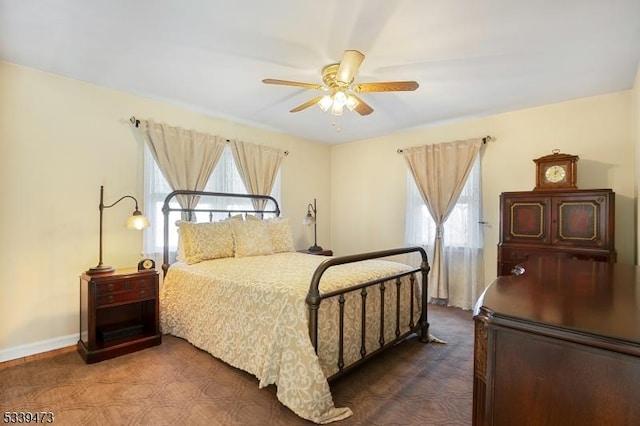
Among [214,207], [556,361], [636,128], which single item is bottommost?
[556,361]

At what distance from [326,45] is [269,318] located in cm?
199

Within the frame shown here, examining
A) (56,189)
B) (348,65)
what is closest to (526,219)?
(348,65)

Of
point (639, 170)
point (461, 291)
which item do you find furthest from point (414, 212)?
point (639, 170)

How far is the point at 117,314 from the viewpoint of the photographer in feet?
9.98

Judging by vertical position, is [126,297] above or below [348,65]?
below

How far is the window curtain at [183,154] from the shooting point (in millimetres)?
3398

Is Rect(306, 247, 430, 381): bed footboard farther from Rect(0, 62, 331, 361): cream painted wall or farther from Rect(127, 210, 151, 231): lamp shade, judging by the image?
Rect(0, 62, 331, 361): cream painted wall

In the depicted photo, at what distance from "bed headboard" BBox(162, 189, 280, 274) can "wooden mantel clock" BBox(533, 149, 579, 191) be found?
126 inches

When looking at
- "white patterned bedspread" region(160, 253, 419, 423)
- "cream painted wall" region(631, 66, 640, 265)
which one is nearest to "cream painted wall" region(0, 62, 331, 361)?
"white patterned bedspread" region(160, 253, 419, 423)

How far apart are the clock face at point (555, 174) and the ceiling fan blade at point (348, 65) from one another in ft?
8.17

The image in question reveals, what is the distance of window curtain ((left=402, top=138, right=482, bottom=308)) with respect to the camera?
4043 millimetres

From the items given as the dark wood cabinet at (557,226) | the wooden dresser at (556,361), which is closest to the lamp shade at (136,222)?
the wooden dresser at (556,361)

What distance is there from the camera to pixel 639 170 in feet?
9.12

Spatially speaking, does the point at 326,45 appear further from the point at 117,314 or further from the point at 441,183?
the point at 117,314
